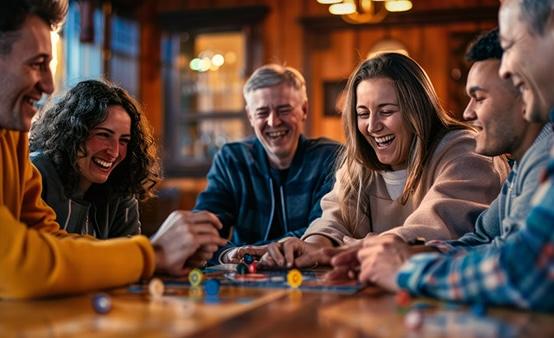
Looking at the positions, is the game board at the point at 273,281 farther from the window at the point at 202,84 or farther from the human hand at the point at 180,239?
the window at the point at 202,84

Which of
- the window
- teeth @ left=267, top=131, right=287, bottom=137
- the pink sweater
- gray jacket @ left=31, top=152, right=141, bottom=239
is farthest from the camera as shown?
the window

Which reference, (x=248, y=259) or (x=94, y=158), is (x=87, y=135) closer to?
(x=94, y=158)

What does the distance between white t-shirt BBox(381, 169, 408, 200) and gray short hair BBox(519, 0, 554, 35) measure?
126 cm

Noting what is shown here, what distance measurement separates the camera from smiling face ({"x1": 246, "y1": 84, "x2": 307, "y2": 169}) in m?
3.92

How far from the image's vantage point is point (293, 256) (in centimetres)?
253

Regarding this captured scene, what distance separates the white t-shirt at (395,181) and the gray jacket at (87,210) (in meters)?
1.05

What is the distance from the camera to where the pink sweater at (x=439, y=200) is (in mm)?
2576

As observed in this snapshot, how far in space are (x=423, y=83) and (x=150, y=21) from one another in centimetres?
653

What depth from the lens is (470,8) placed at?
26.2 ft

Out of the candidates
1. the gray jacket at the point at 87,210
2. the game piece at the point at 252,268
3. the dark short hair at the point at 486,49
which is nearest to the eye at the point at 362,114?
the dark short hair at the point at 486,49

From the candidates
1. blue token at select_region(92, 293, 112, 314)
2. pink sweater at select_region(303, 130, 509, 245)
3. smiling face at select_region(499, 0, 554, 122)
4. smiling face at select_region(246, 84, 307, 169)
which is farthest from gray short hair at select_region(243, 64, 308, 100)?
blue token at select_region(92, 293, 112, 314)

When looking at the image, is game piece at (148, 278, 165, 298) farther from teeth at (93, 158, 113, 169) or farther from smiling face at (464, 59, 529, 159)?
teeth at (93, 158, 113, 169)

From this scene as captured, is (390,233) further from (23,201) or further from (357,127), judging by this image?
(23,201)

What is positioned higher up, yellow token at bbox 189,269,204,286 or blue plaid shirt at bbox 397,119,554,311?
blue plaid shirt at bbox 397,119,554,311
